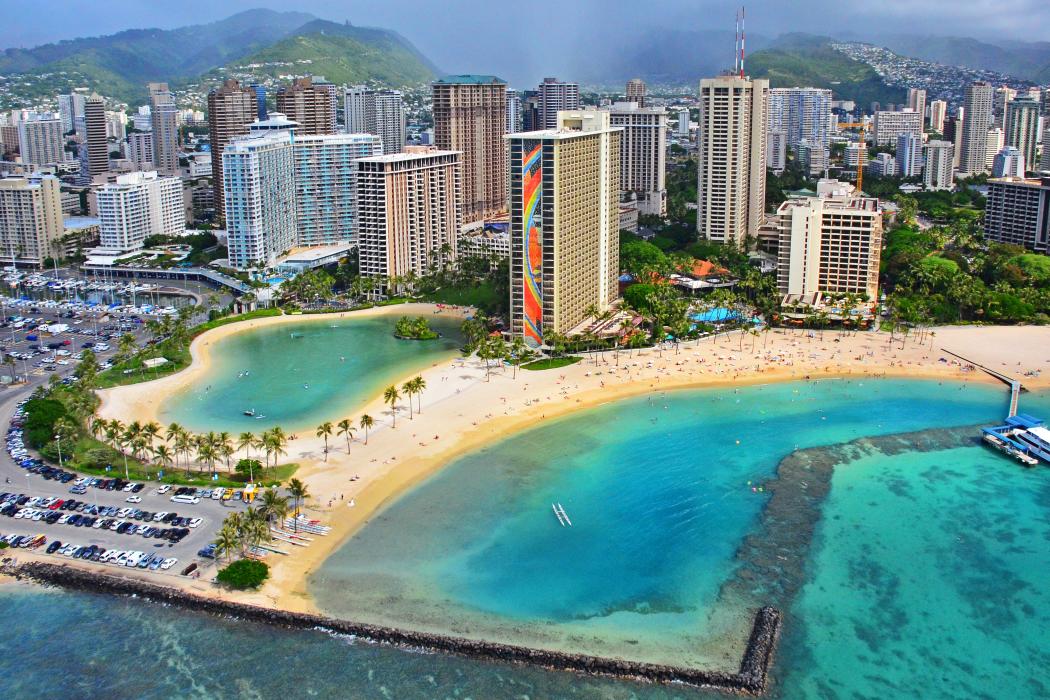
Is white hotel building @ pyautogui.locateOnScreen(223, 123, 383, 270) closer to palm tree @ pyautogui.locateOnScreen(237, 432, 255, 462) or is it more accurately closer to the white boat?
palm tree @ pyautogui.locateOnScreen(237, 432, 255, 462)

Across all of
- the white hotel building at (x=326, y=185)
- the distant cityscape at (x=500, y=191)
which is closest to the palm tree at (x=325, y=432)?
the distant cityscape at (x=500, y=191)

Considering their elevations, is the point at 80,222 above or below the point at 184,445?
above

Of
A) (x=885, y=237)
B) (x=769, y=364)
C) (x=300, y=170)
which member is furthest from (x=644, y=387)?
(x=300, y=170)

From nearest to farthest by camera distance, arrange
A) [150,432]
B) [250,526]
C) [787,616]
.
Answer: [787,616]
[250,526]
[150,432]

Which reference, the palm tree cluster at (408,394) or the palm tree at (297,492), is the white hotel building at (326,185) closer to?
the palm tree cluster at (408,394)

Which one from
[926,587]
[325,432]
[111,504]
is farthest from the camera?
[325,432]

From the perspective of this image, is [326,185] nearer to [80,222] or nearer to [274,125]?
[274,125]

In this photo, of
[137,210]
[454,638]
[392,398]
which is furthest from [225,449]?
[137,210]
